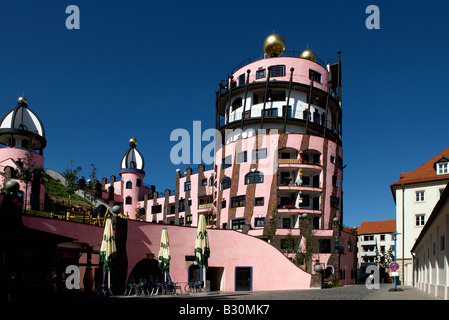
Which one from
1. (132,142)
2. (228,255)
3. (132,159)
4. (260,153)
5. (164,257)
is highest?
(132,142)

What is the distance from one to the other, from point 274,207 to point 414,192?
1375 cm

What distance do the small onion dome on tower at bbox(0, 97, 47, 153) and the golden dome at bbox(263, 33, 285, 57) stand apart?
27.7 meters

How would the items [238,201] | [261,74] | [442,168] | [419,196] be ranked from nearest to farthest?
[442,168] → [419,196] → [238,201] → [261,74]

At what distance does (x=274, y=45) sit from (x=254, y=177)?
17.3 m

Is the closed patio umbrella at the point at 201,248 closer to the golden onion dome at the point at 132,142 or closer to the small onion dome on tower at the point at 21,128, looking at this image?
the small onion dome on tower at the point at 21,128

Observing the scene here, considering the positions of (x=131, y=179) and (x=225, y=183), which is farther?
(x=131, y=179)

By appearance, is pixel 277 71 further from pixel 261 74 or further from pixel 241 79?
pixel 241 79

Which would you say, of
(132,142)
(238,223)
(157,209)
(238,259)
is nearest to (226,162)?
(238,223)

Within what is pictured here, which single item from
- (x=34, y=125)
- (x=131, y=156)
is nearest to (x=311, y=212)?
(x=34, y=125)

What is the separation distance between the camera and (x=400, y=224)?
45.2 meters

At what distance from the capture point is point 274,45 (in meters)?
56.1

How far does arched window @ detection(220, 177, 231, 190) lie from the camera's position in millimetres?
51638

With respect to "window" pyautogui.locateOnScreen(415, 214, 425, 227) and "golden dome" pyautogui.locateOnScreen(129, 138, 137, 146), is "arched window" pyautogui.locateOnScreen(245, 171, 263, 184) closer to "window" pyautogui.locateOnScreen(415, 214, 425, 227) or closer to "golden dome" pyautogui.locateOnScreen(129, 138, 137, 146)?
"window" pyautogui.locateOnScreen(415, 214, 425, 227)

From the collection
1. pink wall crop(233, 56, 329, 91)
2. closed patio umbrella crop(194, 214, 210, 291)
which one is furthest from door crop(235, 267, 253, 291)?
pink wall crop(233, 56, 329, 91)
